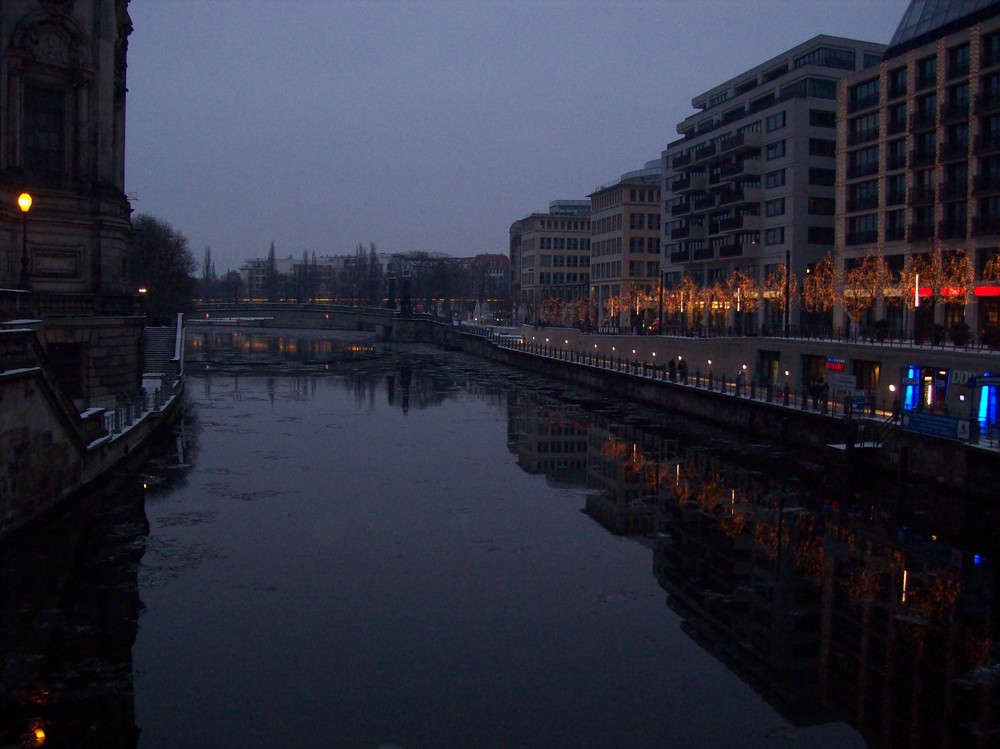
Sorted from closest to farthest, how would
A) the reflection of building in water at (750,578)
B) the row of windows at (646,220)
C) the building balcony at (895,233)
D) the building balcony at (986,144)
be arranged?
the reflection of building in water at (750,578) → the building balcony at (986,144) → the building balcony at (895,233) → the row of windows at (646,220)

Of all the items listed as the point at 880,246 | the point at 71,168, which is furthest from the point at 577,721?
the point at 880,246

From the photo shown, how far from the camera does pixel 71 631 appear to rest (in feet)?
56.9

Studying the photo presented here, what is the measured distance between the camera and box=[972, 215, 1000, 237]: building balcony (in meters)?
49.9

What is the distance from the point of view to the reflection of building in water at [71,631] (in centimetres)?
1377

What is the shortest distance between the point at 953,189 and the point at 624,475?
31592mm

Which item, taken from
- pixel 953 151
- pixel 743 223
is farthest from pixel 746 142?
pixel 953 151

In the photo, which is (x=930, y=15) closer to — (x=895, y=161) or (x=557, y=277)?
(x=895, y=161)

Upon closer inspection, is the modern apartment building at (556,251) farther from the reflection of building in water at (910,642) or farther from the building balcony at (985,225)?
the reflection of building in water at (910,642)

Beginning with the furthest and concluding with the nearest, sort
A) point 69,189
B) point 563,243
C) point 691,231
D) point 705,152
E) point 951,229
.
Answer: point 563,243 < point 691,231 < point 705,152 < point 951,229 < point 69,189

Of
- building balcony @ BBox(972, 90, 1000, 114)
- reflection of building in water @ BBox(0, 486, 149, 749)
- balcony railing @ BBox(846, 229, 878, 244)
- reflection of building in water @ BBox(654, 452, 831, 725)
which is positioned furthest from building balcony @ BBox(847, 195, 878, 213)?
reflection of building in water @ BBox(0, 486, 149, 749)

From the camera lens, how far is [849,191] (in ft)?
207

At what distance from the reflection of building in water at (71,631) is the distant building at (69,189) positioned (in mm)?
13146

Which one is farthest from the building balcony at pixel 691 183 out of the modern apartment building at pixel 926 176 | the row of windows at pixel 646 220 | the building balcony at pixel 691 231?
the modern apartment building at pixel 926 176

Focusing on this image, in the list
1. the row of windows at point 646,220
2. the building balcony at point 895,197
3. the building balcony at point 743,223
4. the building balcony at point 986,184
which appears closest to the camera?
the building balcony at point 986,184
